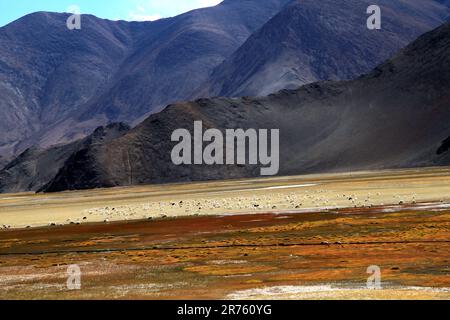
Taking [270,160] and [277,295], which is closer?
[277,295]

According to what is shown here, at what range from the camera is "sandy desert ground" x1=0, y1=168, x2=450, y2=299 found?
68.8 feet

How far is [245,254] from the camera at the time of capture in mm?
30359

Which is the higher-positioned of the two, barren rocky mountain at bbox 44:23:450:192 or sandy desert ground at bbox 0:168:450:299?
barren rocky mountain at bbox 44:23:450:192

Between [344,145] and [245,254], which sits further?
[344,145]

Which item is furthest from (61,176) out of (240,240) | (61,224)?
(240,240)

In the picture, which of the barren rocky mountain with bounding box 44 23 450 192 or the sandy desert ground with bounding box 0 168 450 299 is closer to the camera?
the sandy desert ground with bounding box 0 168 450 299

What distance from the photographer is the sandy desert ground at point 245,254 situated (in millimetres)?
20984

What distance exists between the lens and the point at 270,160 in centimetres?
19300

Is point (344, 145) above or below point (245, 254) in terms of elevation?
above

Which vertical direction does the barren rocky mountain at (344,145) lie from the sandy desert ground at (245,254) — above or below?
above

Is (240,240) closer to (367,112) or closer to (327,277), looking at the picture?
(327,277)
